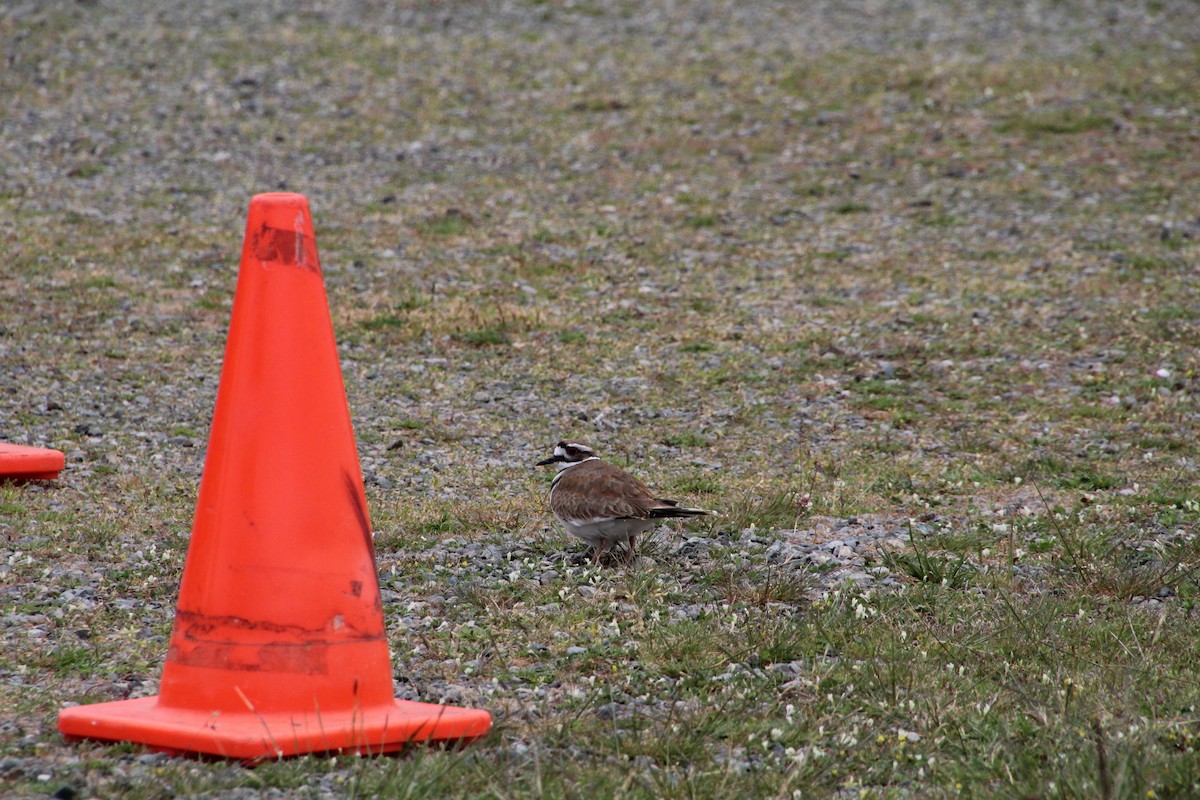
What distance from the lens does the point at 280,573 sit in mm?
4965

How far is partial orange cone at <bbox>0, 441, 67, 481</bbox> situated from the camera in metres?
8.45

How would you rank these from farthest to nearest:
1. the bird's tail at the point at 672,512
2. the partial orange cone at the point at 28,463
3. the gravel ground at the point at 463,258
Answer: the partial orange cone at the point at 28,463 → the gravel ground at the point at 463,258 → the bird's tail at the point at 672,512

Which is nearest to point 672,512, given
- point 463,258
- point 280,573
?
point 280,573

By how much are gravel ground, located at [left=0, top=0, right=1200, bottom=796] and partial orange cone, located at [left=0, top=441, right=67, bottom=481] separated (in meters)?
0.16

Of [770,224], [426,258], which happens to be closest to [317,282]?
[426,258]

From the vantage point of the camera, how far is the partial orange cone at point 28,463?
8.45 m

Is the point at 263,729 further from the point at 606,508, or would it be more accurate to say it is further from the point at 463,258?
the point at 463,258

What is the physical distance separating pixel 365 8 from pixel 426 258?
11.9m

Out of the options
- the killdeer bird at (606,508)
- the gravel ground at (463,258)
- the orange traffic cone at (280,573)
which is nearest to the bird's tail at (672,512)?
the killdeer bird at (606,508)

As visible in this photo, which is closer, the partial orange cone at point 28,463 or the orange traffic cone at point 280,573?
the orange traffic cone at point 280,573

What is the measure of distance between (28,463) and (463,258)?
7.35 meters

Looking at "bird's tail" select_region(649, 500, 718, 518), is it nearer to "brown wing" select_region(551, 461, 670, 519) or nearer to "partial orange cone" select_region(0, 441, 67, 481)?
"brown wing" select_region(551, 461, 670, 519)

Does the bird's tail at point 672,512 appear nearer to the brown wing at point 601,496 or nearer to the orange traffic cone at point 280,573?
the brown wing at point 601,496

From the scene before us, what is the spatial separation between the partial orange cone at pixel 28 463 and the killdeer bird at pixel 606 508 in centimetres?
327
